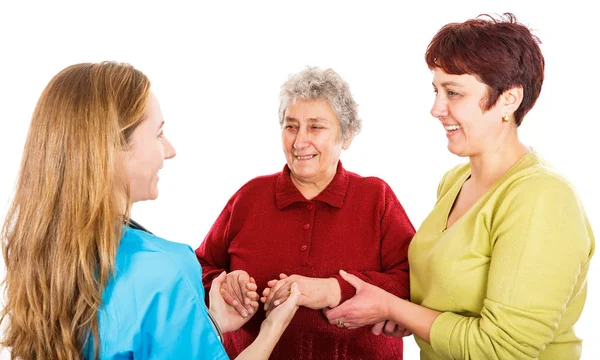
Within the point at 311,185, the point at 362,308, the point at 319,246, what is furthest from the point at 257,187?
the point at 362,308

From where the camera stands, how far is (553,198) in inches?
73.1

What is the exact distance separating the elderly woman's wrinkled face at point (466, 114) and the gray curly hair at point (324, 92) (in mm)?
490

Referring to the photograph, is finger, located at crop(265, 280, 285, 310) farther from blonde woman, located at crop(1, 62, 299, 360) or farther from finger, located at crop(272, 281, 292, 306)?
blonde woman, located at crop(1, 62, 299, 360)

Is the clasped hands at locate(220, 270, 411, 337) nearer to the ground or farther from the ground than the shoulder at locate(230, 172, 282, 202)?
nearer to the ground

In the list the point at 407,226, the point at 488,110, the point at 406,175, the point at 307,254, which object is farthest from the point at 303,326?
the point at 406,175

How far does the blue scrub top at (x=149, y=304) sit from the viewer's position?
60.6 inches

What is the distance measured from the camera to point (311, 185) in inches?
103

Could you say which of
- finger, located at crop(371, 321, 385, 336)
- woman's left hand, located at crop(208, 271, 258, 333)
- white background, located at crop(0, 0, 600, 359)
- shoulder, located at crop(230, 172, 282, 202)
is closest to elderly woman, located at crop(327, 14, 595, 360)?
finger, located at crop(371, 321, 385, 336)

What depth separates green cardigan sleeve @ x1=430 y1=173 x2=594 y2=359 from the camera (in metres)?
1.83

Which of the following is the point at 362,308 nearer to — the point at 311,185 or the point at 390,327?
the point at 390,327

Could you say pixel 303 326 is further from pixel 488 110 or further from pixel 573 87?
pixel 573 87

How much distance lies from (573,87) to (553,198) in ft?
7.02

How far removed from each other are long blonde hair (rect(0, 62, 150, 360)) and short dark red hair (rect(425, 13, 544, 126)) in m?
0.98

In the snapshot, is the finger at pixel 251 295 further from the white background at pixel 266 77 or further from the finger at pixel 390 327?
the white background at pixel 266 77
